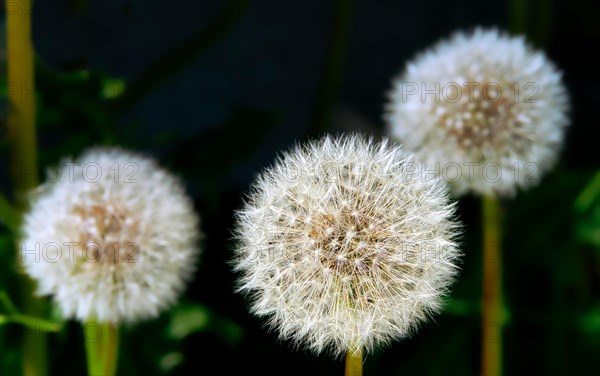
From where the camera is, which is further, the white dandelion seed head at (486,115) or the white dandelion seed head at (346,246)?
the white dandelion seed head at (486,115)

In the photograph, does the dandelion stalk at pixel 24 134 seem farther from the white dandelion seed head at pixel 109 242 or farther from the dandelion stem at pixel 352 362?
the dandelion stem at pixel 352 362

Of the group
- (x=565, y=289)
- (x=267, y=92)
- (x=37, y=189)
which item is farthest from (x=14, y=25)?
(x=565, y=289)

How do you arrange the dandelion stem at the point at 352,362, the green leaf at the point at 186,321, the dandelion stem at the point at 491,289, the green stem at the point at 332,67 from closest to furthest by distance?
the dandelion stem at the point at 352,362, the dandelion stem at the point at 491,289, the green leaf at the point at 186,321, the green stem at the point at 332,67

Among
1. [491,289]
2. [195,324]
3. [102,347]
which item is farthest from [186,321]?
[491,289]

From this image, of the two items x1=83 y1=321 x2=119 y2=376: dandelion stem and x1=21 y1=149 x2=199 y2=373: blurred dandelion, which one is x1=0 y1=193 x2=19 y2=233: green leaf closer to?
x1=21 y1=149 x2=199 y2=373: blurred dandelion

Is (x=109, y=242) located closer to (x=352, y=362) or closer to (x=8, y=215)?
(x=8, y=215)

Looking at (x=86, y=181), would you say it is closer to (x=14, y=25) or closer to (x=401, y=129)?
(x=14, y=25)

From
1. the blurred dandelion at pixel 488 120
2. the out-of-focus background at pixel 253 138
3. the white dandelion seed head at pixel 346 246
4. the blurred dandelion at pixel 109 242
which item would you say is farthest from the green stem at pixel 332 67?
the white dandelion seed head at pixel 346 246
